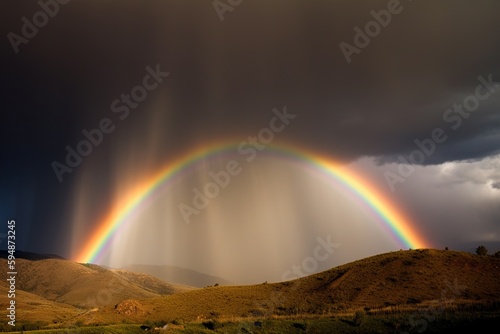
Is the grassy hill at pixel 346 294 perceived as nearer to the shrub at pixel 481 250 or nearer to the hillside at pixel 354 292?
the hillside at pixel 354 292

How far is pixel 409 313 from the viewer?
137 ft

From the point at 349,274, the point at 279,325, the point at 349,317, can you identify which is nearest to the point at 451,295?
the point at 349,274

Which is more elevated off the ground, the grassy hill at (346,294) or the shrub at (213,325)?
the grassy hill at (346,294)

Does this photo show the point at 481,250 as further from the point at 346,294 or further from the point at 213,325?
the point at 213,325

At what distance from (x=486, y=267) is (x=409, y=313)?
1446 inches

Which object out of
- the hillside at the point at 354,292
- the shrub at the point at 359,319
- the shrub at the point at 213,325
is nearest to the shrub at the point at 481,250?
the hillside at the point at 354,292

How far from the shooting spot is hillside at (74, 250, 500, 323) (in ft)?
203

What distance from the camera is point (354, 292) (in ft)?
221

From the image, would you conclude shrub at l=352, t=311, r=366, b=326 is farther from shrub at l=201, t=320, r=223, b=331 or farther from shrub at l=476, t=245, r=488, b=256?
shrub at l=476, t=245, r=488, b=256

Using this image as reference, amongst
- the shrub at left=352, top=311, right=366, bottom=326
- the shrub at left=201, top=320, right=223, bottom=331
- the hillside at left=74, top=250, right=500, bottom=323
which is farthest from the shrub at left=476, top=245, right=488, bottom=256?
the shrub at left=201, top=320, right=223, bottom=331

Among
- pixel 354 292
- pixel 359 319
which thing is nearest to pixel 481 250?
pixel 354 292

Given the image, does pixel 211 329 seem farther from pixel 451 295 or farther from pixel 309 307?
pixel 451 295

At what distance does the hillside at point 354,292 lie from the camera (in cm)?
6184

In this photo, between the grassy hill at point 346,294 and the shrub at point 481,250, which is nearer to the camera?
the grassy hill at point 346,294
